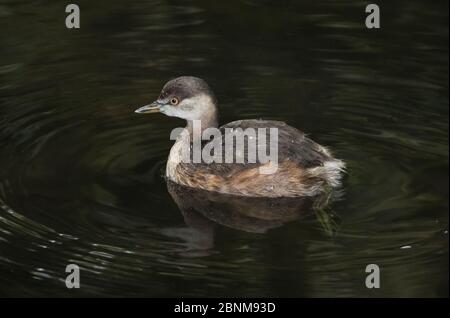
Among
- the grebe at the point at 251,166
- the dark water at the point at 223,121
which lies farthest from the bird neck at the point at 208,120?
the dark water at the point at 223,121

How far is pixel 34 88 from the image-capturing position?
9.29 meters

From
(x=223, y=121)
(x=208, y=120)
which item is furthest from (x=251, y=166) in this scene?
(x=223, y=121)

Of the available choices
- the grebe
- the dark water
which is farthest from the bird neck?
the dark water

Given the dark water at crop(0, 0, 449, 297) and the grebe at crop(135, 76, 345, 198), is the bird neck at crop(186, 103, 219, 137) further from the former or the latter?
the dark water at crop(0, 0, 449, 297)

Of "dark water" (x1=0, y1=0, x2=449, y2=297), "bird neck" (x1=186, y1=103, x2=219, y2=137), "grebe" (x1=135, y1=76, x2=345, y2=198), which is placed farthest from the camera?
"bird neck" (x1=186, y1=103, x2=219, y2=137)

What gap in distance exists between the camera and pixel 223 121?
867 cm

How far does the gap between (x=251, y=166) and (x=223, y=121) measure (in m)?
1.38

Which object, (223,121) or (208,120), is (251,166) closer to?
(208,120)

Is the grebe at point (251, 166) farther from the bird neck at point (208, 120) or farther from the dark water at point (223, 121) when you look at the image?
the dark water at point (223, 121)

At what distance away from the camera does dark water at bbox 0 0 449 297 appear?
250 inches

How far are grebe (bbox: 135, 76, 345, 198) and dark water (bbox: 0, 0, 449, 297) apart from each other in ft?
0.69

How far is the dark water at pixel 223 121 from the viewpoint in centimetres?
634

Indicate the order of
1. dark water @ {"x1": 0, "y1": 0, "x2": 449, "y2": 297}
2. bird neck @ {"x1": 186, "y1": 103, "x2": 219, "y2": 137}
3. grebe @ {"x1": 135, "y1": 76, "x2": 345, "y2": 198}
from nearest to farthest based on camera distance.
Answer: dark water @ {"x1": 0, "y1": 0, "x2": 449, "y2": 297} < grebe @ {"x1": 135, "y1": 76, "x2": 345, "y2": 198} < bird neck @ {"x1": 186, "y1": 103, "x2": 219, "y2": 137}

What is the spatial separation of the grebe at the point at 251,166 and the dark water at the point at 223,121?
21 cm
